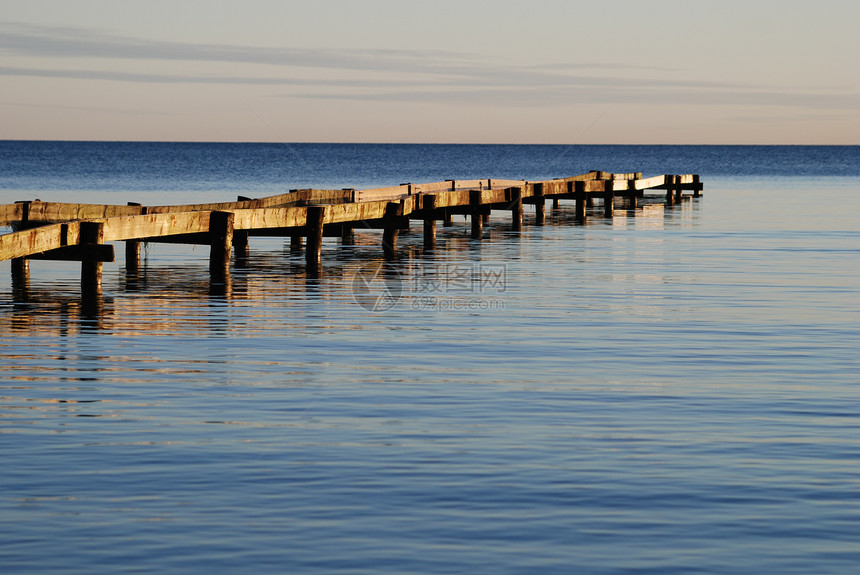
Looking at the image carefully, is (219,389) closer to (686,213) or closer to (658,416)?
(658,416)

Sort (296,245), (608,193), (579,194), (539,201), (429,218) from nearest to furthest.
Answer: (429,218) → (296,245) → (539,201) → (579,194) → (608,193)

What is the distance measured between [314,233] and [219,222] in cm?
336

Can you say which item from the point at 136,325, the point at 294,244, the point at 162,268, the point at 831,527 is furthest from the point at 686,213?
the point at 831,527

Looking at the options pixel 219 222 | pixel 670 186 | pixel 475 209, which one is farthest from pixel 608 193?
pixel 219 222

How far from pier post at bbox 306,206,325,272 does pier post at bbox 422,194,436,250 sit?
485 cm

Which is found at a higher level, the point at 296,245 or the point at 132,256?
the point at 296,245

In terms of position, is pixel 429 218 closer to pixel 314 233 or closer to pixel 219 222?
pixel 314 233

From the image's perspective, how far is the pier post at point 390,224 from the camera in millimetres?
26234

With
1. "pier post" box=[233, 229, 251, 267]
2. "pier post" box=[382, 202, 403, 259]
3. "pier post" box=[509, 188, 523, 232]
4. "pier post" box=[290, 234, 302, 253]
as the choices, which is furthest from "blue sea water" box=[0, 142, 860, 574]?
"pier post" box=[509, 188, 523, 232]

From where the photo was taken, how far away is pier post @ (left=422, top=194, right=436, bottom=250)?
93.2ft

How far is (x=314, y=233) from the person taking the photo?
24.0m

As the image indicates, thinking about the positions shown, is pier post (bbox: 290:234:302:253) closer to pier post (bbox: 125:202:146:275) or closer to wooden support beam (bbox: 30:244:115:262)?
pier post (bbox: 125:202:146:275)

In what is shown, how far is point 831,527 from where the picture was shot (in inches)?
295

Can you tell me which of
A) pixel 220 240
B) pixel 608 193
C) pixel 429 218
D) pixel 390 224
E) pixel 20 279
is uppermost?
pixel 608 193
